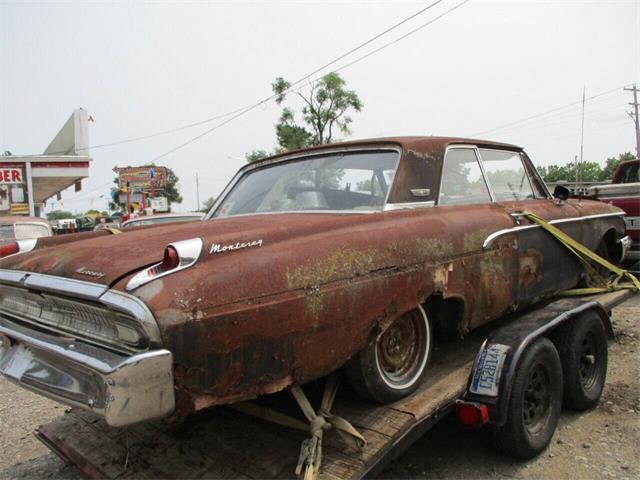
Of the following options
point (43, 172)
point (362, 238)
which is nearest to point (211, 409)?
point (362, 238)

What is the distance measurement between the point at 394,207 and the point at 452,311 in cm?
69

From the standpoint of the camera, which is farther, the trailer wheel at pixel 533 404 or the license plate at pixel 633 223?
the license plate at pixel 633 223

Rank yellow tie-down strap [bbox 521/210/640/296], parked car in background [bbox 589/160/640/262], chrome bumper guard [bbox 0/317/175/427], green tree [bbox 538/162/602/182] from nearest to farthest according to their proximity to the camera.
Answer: chrome bumper guard [bbox 0/317/175/427]
yellow tie-down strap [bbox 521/210/640/296]
parked car in background [bbox 589/160/640/262]
green tree [bbox 538/162/602/182]

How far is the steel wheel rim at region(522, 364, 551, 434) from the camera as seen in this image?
9.27 ft

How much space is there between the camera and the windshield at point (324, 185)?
2.96 meters

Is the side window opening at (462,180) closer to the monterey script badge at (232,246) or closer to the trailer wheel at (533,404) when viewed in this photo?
the trailer wheel at (533,404)

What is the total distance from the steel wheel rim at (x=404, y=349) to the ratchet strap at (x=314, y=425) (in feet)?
0.92

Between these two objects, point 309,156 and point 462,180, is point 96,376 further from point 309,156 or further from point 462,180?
point 462,180

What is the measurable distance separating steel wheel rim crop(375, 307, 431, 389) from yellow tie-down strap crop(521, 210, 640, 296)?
1.34 m

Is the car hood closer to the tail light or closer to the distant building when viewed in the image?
the tail light

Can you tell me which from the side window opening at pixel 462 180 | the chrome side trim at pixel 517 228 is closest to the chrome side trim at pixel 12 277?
the side window opening at pixel 462 180

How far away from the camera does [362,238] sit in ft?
7.77

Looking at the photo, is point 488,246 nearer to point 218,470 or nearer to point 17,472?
point 218,470

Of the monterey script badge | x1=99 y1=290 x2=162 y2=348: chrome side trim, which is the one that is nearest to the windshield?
the monterey script badge
